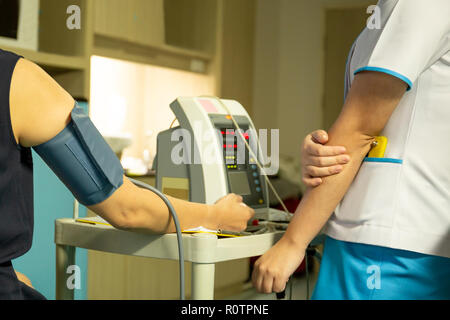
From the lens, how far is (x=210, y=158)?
53.2 inches

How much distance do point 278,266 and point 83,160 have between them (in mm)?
418

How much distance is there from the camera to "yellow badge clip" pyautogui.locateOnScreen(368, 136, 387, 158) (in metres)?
1.01

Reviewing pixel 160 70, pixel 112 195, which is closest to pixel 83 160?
pixel 112 195

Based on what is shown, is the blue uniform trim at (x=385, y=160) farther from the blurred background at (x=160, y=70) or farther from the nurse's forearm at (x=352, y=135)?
the blurred background at (x=160, y=70)

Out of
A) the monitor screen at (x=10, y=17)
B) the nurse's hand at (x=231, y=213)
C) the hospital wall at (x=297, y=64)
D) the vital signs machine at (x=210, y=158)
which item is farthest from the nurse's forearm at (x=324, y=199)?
the hospital wall at (x=297, y=64)

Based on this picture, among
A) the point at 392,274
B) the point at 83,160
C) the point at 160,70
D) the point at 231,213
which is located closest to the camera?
the point at 83,160

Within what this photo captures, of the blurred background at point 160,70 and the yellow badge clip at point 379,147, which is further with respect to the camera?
the blurred background at point 160,70

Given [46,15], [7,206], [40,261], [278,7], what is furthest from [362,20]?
[7,206]

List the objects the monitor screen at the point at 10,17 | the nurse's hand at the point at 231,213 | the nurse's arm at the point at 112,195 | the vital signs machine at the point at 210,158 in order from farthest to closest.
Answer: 1. the monitor screen at the point at 10,17
2. the vital signs machine at the point at 210,158
3. the nurse's hand at the point at 231,213
4. the nurse's arm at the point at 112,195

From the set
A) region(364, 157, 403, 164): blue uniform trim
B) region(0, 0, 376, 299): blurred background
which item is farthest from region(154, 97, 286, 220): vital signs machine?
region(0, 0, 376, 299): blurred background

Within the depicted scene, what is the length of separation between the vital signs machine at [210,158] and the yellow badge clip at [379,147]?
1.40 ft

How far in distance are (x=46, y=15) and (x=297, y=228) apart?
203 cm

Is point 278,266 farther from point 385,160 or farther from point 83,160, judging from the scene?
point 83,160

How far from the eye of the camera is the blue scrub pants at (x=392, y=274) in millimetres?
975
